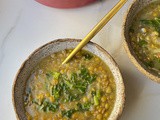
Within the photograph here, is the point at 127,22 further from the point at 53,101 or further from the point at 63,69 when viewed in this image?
the point at 53,101

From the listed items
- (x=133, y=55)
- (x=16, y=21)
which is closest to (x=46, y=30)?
(x=16, y=21)

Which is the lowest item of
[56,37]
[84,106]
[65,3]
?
[84,106]

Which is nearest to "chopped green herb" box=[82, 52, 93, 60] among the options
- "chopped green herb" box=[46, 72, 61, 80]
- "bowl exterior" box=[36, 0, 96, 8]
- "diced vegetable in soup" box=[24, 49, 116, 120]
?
"diced vegetable in soup" box=[24, 49, 116, 120]

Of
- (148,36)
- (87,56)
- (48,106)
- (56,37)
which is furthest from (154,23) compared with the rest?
(48,106)

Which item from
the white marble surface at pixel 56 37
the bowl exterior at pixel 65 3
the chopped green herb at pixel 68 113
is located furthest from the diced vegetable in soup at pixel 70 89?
the bowl exterior at pixel 65 3

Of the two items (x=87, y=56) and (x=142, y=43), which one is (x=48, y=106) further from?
(x=142, y=43)

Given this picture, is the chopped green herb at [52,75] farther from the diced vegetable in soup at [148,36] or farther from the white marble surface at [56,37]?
the diced vegetable in soup at [148,36]
